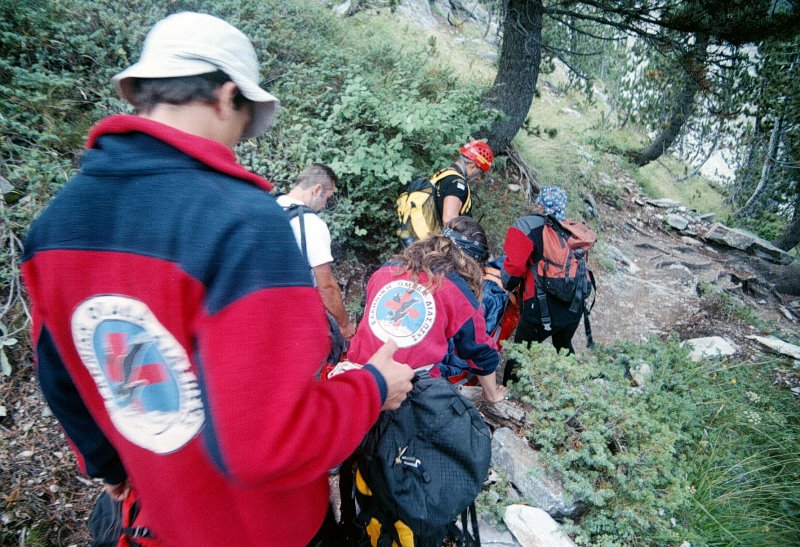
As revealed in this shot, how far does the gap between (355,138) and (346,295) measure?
1.94 m

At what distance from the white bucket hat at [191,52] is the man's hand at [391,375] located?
82cm

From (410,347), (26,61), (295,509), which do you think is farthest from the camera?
(26,61)

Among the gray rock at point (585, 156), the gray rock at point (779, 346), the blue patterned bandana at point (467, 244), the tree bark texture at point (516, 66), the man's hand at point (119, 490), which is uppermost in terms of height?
the tree bark texture at point (516, 66)

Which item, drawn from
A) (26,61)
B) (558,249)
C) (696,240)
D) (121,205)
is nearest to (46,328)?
(121,205)

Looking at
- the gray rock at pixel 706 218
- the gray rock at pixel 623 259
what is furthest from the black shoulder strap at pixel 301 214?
the gray rock at pixel 706 218

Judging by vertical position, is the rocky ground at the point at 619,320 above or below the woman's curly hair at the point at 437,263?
below

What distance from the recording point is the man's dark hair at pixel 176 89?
3.19 ft

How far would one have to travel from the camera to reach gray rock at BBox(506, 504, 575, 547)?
7.30 feet

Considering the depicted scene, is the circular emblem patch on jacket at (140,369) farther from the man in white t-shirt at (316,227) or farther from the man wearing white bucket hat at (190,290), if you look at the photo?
the man in white t-shirt at (316,227)

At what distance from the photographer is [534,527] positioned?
89.4 inches

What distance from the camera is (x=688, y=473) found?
3045mm

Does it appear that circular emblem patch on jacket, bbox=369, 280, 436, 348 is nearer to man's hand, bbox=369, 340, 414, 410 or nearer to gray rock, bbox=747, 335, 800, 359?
man's hand, bbox=369, 340, 414, 410

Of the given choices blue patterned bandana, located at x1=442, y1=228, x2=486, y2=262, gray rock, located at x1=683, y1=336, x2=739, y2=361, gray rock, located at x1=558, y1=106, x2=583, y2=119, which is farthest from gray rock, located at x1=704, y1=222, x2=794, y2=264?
blue patterned bandana, located at x1=442, y1=228, x2=486, y2=262

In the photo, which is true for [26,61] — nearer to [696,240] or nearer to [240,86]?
[240,86]
